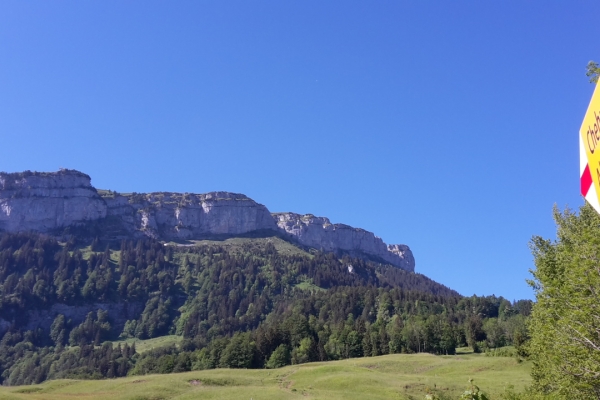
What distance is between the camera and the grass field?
205 feet

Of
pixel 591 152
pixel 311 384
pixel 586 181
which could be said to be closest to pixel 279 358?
pixel 311 384

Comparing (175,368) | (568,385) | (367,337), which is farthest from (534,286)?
(175,368)

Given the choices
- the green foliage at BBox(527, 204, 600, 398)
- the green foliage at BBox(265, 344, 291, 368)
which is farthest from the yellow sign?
the green foliage at BBox(265, 344, 291, 368)

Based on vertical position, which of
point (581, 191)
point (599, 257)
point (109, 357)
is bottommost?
point (109, 357)

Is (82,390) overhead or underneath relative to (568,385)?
underneath

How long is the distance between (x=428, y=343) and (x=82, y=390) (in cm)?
9920

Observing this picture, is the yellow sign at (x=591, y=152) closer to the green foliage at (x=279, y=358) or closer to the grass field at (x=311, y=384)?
the grass field at (x=311, y=384)

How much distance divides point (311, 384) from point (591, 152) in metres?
75.2

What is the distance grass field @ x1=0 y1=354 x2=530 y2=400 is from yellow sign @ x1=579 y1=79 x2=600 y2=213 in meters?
53.8

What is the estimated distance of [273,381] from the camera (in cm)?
7919

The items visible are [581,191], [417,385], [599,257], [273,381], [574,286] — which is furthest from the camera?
[273,381]

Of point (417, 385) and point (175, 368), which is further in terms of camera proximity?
point (175, 368)

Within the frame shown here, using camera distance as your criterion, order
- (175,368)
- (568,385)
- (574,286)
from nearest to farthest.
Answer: (574,286), (568,385), (175,368)

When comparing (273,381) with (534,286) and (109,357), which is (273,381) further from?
(109,357)
